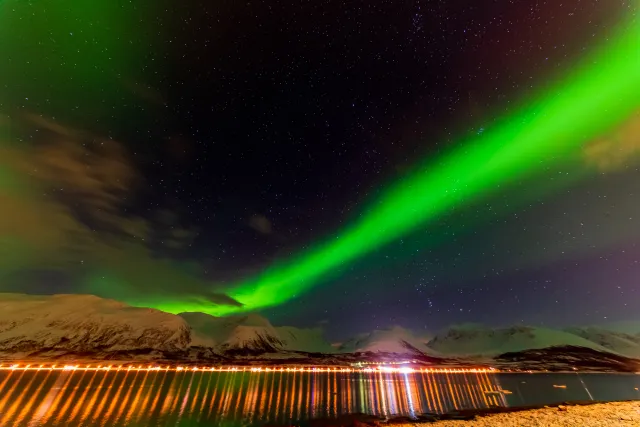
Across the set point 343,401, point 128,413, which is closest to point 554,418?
point 343,401

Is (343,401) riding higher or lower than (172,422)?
higher

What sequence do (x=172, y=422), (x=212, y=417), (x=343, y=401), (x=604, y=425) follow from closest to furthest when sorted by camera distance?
(x=604, y=425), (x=172, y=422), (x=212, y=417), (x=343, y=401)

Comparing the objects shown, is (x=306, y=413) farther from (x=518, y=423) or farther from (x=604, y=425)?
(x=604, y=425)

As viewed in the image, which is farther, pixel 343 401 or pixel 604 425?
pixel 343 401

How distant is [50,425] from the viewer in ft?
204

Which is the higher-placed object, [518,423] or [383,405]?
[383,405]

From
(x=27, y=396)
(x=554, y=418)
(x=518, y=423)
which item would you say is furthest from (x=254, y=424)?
(x=27, y=396)

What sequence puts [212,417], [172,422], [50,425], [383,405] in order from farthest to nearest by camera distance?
[383,405] < [212,417] < [172,422] < [50,425]

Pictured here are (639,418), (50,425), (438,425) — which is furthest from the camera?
(50,425)

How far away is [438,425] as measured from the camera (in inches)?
1854

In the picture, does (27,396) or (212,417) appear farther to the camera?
(27,396)

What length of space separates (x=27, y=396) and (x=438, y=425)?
120643 mm

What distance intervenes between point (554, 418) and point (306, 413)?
166ft

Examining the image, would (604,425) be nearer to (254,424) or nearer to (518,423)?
(518,423)
